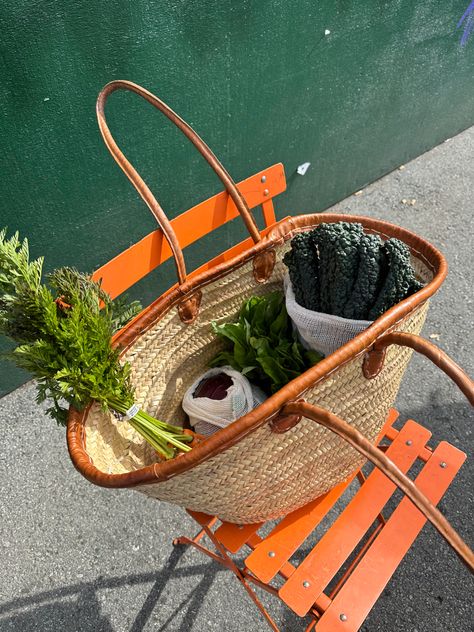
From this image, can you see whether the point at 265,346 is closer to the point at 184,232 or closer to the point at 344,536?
the point at 184,232

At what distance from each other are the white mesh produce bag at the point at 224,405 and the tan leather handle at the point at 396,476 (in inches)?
18.6

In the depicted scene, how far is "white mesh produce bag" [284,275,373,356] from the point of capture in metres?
1.37

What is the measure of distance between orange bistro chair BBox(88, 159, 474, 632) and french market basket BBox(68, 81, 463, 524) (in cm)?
6

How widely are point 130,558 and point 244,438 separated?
1152mm

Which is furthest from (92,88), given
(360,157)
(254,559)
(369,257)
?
(360,157)

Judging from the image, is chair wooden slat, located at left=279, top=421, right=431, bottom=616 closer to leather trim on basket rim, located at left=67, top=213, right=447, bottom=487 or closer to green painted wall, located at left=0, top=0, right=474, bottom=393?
leather trim on basket rim, located at left=67, top=213, right=447, bottom=487

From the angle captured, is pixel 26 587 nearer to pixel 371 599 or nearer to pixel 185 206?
pixel 371 599

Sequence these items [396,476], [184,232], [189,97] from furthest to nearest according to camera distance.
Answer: [189,97]
[184,232]
[396,476]

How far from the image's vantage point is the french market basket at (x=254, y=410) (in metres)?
1.04

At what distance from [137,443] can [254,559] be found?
0.44 meters

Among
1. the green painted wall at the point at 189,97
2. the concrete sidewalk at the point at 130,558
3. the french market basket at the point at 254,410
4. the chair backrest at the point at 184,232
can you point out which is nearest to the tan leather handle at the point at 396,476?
the french market basket at the point at 254,410

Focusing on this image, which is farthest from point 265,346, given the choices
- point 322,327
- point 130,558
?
point 130,558

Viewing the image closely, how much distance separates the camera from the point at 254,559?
1325 mm

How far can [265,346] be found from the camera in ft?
5.10
